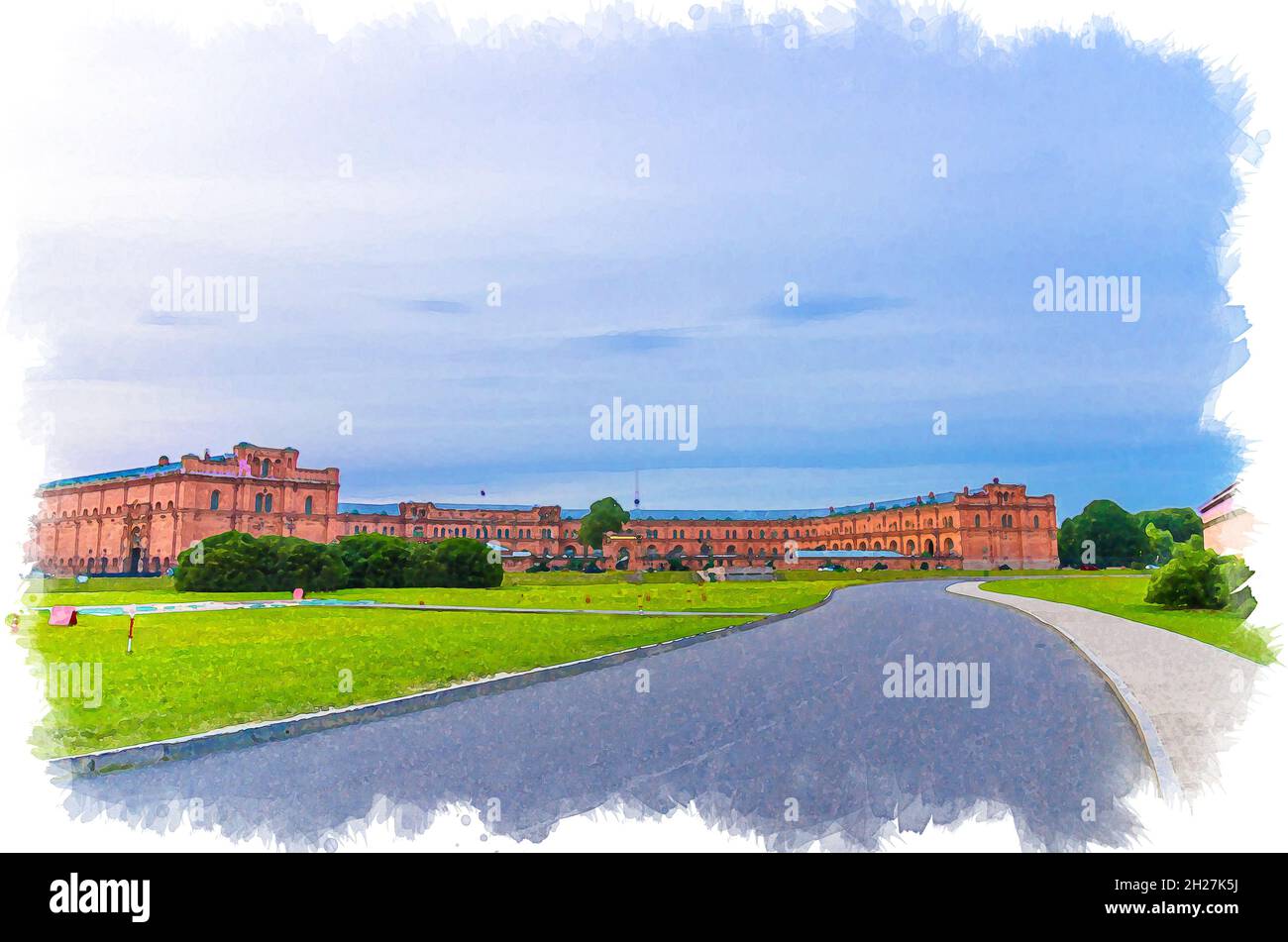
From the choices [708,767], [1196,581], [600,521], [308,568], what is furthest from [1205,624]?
[600,521]

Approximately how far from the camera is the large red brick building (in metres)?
75.1

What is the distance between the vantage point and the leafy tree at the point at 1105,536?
344 ft

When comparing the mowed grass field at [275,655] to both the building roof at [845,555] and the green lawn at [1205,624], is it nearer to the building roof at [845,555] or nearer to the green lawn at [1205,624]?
the green lawn at [1205,624]

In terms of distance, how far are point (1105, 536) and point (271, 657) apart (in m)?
107

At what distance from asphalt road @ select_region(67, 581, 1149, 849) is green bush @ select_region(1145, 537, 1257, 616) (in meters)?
18.0

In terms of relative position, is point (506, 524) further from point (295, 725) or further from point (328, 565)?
point (295, 725)

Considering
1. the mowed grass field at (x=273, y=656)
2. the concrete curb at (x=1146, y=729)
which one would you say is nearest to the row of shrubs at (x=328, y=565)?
the mowed grass field at (x=273, y=656)

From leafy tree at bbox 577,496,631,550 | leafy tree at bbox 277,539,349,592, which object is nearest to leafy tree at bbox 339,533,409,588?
leafy tree at bbox 277,539,349,592

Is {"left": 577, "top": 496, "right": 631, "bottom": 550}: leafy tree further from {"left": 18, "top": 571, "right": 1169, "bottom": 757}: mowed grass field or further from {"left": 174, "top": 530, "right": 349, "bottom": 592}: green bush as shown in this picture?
{"left": 18, "top": 571, "right": 1169, "bottom": 757}: mowed grass field

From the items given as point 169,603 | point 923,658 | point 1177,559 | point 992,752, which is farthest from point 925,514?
point 992,752

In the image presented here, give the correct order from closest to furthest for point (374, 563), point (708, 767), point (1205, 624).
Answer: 1. point (708, 767)
2. point (1205, 624)
3. point (374, 563)

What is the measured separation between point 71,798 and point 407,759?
2.44m

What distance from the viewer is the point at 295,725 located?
376 inches

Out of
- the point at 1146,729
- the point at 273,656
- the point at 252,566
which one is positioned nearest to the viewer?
the point at 1146,729
